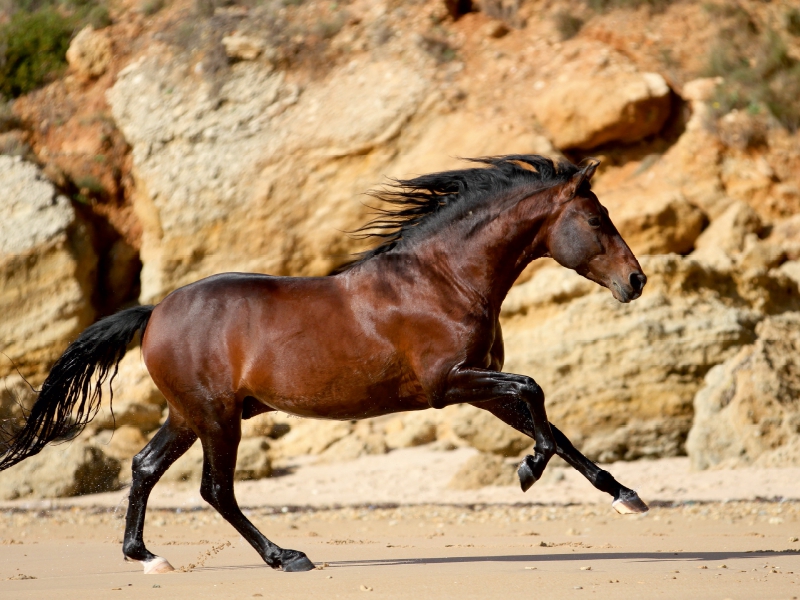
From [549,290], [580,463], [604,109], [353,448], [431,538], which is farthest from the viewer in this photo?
[604,109]

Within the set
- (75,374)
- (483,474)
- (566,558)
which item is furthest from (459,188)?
(483,474)

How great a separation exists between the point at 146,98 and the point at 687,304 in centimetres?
1029

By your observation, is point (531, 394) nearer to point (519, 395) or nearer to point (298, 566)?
point (519, 395)

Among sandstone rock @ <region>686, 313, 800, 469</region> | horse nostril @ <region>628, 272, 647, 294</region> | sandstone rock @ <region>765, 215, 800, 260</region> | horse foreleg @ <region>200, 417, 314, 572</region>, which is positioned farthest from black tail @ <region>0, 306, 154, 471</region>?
sandstone rock @ <region>765, 215, 800, 260</region>

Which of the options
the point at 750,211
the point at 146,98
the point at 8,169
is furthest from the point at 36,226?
the point at 750,211

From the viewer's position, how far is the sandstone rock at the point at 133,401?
1355 centimetres

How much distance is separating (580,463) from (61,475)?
7.83m

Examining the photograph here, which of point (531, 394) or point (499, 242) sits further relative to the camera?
point (499, 242)

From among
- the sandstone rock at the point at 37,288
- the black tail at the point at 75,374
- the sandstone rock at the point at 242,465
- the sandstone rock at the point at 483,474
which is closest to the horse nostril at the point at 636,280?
the black tail at the point at 75,374

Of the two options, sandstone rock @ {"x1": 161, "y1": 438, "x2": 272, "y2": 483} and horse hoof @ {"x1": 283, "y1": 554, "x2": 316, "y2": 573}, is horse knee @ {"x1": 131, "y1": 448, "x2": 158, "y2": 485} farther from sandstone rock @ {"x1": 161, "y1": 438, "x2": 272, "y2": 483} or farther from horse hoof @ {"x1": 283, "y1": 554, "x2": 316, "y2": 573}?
sandstone rock @ {"x1": 161, "y1": 438, "x2": 272, "y2": 483}

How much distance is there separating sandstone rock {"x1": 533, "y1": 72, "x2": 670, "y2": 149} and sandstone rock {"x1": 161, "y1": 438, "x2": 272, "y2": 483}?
6894mm

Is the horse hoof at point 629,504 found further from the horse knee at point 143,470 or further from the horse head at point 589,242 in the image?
the horse knee at point 143,470

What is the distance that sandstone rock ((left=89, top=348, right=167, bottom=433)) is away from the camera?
13.6 m

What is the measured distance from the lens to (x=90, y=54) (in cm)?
1872
